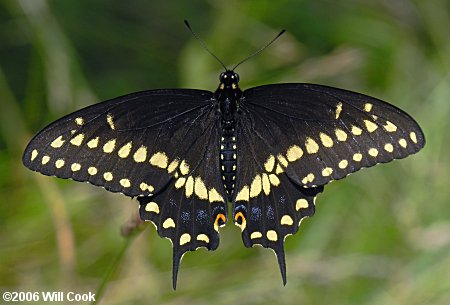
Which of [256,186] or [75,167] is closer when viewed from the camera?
[75,167]

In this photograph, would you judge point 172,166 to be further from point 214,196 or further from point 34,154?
point 34,154

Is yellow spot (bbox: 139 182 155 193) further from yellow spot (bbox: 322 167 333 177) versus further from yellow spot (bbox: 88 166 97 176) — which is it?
yellow spot (bbox: 322 167 333 177)

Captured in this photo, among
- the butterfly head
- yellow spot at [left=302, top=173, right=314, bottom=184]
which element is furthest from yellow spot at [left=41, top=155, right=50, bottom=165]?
yellow spot at [left=302, top=173, right=314, bottom=184]

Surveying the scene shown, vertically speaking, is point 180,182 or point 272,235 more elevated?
point 180,182

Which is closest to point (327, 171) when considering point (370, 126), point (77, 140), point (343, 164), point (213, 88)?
point (343, 164)

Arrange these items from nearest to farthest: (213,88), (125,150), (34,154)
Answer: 1. (34,154)
2. (125,150)
3. (213,88)

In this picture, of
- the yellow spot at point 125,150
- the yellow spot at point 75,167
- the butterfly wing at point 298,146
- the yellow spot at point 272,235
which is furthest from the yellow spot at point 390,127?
the yellow spot at point 75,167

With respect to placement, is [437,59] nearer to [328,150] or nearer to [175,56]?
[175,56]
